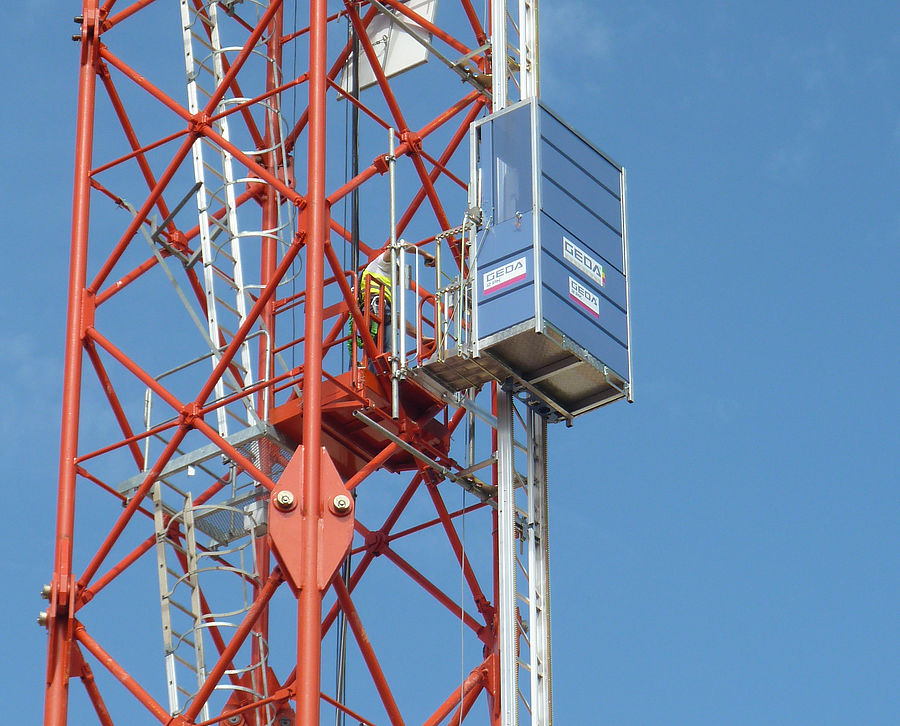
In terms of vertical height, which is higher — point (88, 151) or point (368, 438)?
point (88, 151)

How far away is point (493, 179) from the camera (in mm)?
38344

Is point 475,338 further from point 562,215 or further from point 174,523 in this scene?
point 174,523

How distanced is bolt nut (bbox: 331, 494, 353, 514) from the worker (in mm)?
4329

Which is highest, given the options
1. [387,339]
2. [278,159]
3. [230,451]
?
[278,159]

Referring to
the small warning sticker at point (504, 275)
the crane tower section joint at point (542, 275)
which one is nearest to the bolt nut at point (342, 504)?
the crane tower section joint at point (542, 275)

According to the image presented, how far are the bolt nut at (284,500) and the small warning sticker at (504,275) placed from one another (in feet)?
15.2

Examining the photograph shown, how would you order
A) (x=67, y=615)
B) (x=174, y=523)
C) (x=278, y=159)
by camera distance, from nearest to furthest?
(x=67, y=615) < (x=174, y=523) < (x=278, y=159)

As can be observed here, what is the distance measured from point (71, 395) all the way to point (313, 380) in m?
3.91

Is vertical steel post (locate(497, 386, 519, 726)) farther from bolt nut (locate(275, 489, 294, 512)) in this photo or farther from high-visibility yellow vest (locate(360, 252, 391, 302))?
bolt nut (locate(275, 489, 294, 512))

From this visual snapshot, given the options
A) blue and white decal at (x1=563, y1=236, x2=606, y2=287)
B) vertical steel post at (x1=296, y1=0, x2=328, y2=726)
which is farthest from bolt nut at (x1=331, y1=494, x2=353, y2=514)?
blue and white decal at (x1=563, y1=236, x2=606, y2=287)

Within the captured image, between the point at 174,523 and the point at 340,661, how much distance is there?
10.3ft

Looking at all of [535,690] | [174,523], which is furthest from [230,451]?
[535,690]

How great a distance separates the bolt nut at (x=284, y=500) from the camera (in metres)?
34.6

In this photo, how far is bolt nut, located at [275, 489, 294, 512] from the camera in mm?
34594
